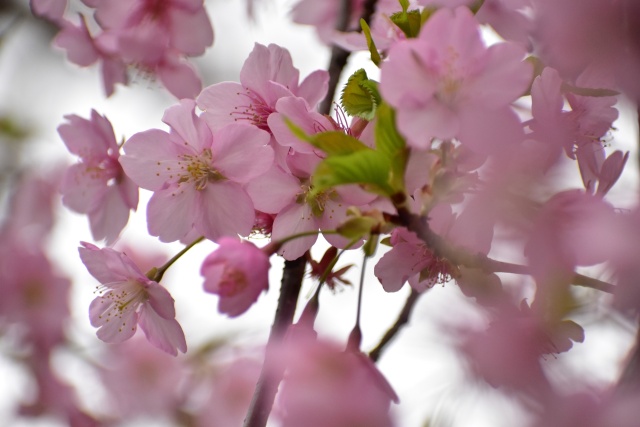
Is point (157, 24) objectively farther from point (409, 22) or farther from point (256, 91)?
point (409, 22)

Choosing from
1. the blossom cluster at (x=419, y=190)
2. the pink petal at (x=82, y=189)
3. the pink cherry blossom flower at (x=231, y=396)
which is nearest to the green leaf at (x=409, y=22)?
the blossom cluster at (x=419, y=190)

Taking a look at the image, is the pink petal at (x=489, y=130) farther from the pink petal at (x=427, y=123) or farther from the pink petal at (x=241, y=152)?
the pink petal at (x=241, y=152)

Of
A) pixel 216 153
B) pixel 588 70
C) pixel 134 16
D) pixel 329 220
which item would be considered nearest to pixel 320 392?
pixel 329 220

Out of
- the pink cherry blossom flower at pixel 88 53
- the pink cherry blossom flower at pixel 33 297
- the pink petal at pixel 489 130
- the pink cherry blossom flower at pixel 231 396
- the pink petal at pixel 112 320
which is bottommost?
the pink cherry blossom flower at pixel 231 396

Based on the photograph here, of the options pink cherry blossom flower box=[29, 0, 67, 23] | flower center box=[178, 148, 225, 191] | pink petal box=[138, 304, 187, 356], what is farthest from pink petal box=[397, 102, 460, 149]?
pink cherry blossom flower box=[29, 0, 67, 23]

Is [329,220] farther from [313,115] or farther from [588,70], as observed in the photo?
[588,70]

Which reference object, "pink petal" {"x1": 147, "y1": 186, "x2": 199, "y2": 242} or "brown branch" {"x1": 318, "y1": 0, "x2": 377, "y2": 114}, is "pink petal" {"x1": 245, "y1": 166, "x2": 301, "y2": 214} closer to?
"pink petal" {"x1": 147, "y1": 186, "x2": 199, "y2": 242}
